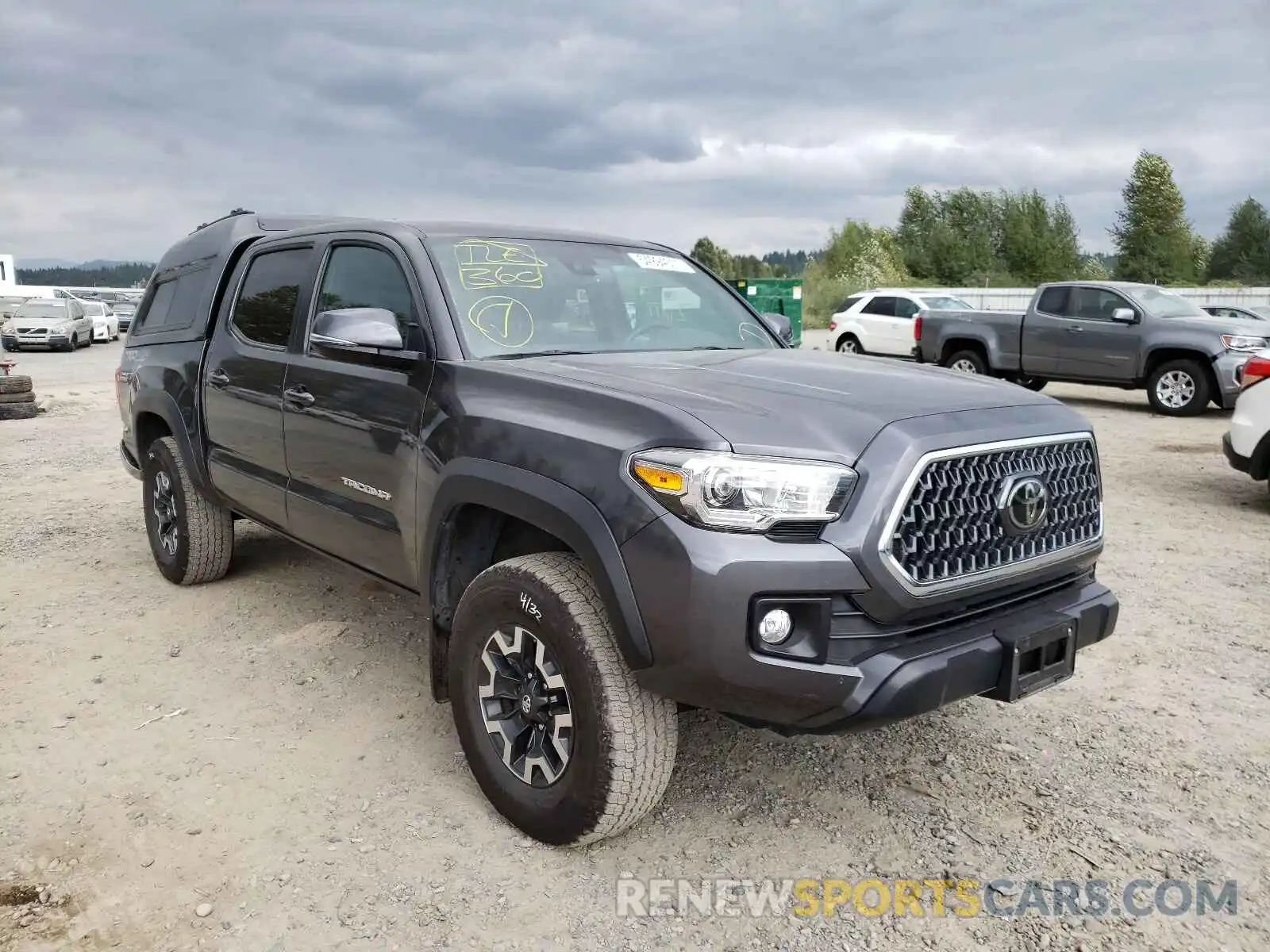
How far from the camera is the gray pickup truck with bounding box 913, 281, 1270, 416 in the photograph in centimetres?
1268

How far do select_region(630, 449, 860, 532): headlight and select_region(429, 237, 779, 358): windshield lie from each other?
1170 millimetres

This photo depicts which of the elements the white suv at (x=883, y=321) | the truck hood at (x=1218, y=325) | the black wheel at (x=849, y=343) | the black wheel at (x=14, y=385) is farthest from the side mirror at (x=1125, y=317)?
the black wheel at (x=14, y=385)

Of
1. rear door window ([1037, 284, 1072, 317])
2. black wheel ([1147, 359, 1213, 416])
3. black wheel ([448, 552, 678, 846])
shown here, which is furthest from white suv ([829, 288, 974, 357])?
black wheel ([448, 552, 678, 846])

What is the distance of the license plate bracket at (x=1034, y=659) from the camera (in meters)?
2.69

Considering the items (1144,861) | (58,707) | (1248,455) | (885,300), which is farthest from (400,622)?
(885,300)

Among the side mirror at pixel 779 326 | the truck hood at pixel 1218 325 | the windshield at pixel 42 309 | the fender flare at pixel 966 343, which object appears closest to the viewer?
the side mirror at pixel 779 326

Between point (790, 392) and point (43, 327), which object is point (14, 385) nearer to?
point (790, 392)

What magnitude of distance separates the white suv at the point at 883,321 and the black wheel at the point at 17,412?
537 inches

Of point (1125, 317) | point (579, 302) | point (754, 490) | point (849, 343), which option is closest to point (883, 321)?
point (849, 343)

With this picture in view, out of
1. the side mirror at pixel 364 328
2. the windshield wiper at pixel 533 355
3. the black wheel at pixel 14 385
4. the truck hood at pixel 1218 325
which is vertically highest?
the side mirror at pixel 364 328

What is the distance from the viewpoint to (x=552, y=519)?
9.17ft

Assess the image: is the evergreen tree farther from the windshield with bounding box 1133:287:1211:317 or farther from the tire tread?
the tire tread

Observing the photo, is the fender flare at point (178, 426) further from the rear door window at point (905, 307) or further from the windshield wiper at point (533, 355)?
the rear door window at point (905, 307)

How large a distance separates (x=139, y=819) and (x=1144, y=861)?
3079 millimetres
